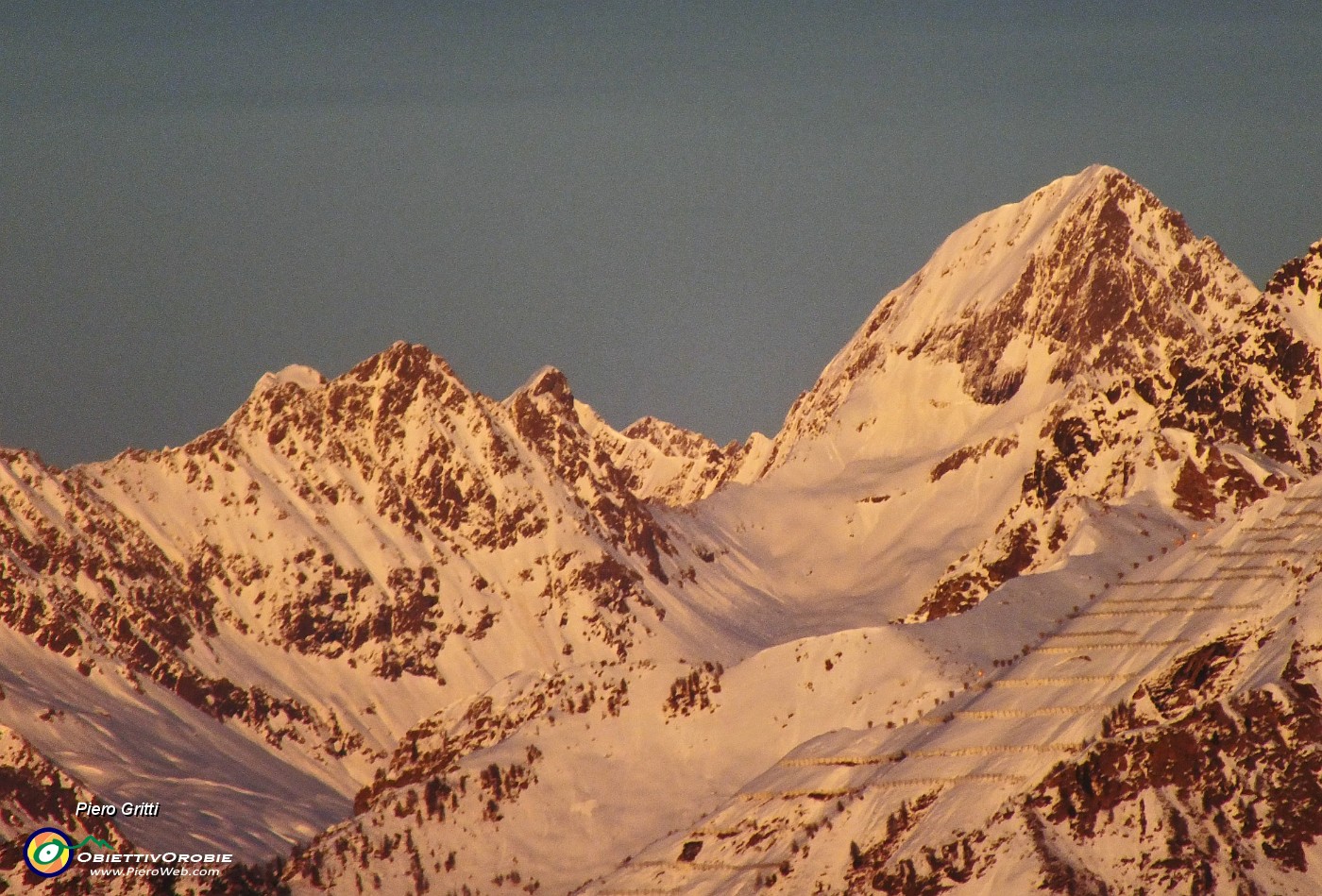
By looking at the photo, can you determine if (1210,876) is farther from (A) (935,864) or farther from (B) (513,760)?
(B) (513,760)

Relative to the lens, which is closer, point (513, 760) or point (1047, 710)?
point (1047, 710)

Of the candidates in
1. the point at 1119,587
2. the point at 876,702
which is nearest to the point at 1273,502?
the point at 1119,587

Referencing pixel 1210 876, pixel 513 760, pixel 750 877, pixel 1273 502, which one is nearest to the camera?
pixel 1210 876

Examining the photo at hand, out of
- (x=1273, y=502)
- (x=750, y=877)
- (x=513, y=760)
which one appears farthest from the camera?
(x=513, y=760)

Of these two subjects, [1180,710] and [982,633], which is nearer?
[1180,710]

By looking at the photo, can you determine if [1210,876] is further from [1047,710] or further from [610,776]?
[610,776]

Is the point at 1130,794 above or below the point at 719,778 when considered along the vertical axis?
below

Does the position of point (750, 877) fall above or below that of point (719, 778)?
below

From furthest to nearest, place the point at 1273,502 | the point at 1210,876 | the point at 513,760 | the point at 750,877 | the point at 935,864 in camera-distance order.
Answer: the point at 513,760 → the point at 1273,502 → the point at 750,877 → the point at 935,864 → the point at 1210,876

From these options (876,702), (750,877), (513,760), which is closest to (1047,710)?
(750,877)

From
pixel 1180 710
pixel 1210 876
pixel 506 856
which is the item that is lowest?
pixel 1210 876
